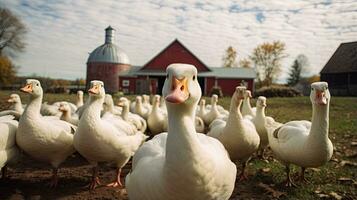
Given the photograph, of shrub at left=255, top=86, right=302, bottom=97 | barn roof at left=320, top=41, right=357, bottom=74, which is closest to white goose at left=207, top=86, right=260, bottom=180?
shrub at left=255, top=86, right=302, bottom=97

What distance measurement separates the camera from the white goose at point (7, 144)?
480 cm

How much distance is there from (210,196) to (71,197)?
311cm

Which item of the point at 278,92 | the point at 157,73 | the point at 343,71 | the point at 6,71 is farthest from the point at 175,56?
the point at 6,71

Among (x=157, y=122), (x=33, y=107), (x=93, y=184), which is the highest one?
(x=33, y=107)

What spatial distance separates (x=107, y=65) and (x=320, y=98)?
4406 cm

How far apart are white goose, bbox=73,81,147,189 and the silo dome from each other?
4258 centimetres

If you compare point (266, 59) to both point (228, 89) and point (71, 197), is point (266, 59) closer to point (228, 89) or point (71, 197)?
point (228, 89)

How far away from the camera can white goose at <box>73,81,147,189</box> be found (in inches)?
197

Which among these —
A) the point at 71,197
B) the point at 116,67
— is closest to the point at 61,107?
the point at 71,197

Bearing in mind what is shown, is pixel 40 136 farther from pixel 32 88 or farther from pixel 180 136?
pixel 180 136

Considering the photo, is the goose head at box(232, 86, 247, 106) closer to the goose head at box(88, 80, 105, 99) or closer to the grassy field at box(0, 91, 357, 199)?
the grassy field at box(0, 91, 357, 199)

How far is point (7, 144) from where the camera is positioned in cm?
493

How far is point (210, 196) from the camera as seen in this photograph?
2.64 metres

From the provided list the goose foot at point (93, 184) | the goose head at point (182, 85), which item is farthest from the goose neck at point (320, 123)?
the goose foot at point (93, 184)
